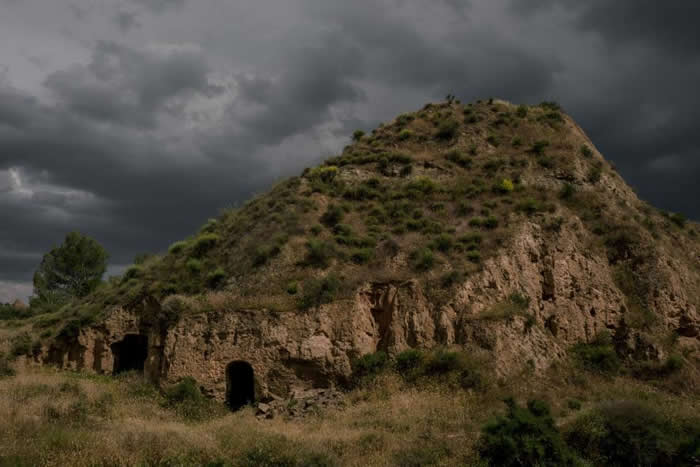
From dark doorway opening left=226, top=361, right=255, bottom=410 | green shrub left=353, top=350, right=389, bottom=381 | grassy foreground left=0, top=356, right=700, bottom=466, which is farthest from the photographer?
dark doorway opening left=226, top=361, right=255, bottom=410

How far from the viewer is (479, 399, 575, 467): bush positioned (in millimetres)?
14328

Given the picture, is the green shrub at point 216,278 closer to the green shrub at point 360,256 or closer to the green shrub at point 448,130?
the green shrub at point 360,256

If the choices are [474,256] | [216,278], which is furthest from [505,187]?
[216,278]

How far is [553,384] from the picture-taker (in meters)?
21.6

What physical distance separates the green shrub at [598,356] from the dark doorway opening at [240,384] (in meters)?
14.9

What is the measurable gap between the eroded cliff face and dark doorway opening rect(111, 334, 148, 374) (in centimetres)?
6

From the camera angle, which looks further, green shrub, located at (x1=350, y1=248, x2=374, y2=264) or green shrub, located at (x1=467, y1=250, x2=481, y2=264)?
green shrub, located at (x1=350, y1=248, x2=374, y2=264)

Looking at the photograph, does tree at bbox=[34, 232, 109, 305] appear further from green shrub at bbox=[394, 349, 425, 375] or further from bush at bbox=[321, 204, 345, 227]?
green shrub at bbox=[394, 349, 425, 375]

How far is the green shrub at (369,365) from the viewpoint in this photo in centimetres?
2167

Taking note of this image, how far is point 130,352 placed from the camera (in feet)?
93.1

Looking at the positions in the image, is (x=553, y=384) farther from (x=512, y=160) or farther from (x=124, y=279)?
(x=124, y=279)

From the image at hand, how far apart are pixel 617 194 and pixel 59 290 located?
4619 cm

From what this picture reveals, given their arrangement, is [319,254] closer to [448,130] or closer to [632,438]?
[632,438]

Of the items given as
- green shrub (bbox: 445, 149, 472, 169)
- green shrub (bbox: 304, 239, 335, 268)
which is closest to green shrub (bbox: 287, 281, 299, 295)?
green shrub (bbox: 304, 239, 335, 268)
